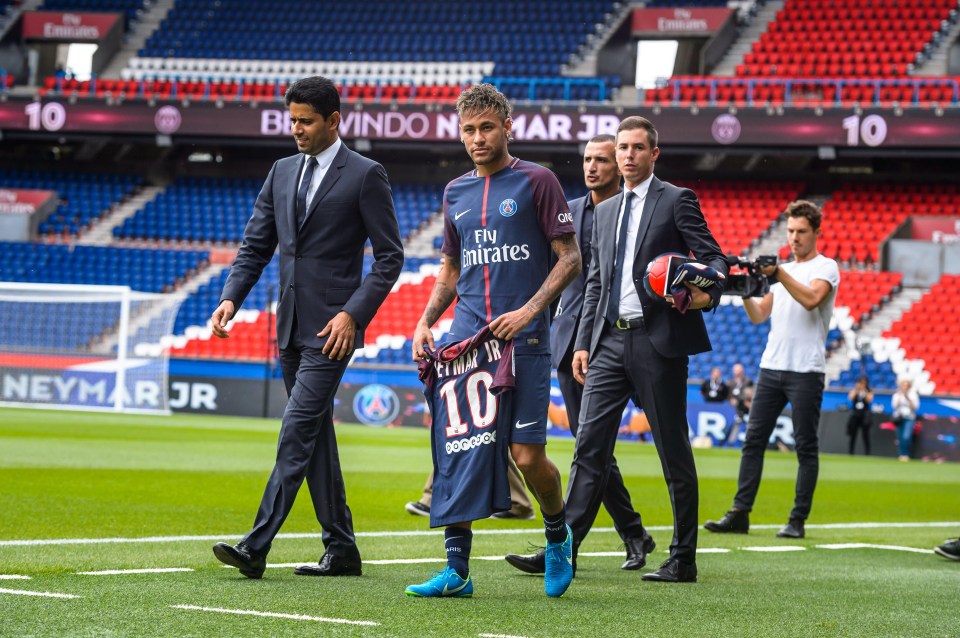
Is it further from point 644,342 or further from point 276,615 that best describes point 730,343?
point 276,615

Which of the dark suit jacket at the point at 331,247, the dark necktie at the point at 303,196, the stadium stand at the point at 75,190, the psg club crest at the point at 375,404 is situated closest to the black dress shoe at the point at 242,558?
the dark suit jacket at the point at 331,247

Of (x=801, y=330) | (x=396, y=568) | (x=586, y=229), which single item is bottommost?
(x=396, y=568)

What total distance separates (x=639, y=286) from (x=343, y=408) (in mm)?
19618

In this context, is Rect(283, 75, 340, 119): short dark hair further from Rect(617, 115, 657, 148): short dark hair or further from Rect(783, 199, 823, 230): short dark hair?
Rect(783, 199, 823, 230): short dark hair

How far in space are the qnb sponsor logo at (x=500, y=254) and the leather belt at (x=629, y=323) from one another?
41.9 inches

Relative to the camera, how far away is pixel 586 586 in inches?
234

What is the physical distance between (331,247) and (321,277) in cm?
14

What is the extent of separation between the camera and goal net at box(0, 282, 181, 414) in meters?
24.8

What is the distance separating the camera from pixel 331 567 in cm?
583

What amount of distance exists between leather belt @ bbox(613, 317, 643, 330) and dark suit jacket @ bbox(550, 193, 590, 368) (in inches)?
28.1

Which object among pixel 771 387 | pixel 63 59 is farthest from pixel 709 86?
pixel 771 387

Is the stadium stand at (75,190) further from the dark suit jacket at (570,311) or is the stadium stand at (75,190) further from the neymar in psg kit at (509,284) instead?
the neymar in psg kit at (509,284)

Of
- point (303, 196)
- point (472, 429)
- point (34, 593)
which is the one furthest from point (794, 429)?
point (34, 593)

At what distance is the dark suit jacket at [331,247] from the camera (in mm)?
5855
